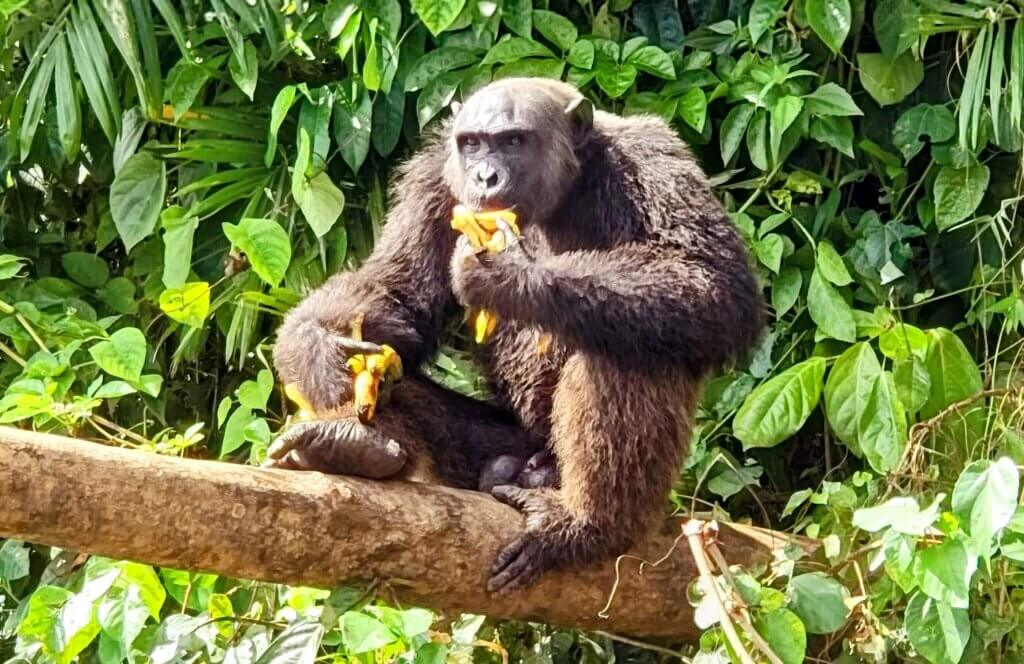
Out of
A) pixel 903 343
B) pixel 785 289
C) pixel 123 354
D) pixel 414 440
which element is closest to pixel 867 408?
pixel 903 343


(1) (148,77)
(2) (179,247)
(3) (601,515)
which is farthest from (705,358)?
(1) (148,77)

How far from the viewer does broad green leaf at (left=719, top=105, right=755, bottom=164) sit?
16.5 ft

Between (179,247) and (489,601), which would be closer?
(489,601)

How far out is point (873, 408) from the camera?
4.36 meters

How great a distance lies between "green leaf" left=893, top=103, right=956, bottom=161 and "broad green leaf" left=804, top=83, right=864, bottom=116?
0.69ft

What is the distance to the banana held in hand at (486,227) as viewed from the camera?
3791 millimetres

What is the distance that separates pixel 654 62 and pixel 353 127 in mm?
1078

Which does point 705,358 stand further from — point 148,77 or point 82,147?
point 82,147

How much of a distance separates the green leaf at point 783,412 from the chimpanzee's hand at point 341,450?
1.42m

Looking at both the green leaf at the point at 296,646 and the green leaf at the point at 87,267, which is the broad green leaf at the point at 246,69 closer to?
the green leaf at the point at 87,267

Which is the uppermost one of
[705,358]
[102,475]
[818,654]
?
[102,475]

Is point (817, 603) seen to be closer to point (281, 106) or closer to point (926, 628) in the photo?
point (926, 628)

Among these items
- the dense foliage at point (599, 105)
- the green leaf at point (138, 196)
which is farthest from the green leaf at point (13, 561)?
the green leaf at point (138, 196)

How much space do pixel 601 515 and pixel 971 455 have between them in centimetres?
138
